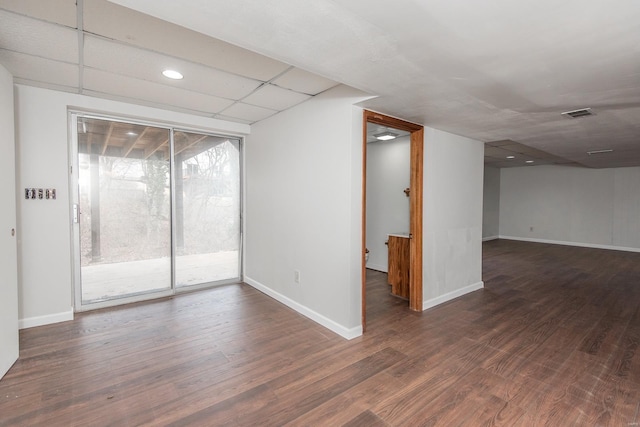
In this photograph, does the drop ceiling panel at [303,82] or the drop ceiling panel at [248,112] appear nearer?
the drop ceiling panel at [303,82]

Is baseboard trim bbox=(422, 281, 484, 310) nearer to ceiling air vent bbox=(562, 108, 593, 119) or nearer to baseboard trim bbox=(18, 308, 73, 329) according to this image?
ceiling air vent bbox=(562, 108, 593, 119)

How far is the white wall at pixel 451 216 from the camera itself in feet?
12.5

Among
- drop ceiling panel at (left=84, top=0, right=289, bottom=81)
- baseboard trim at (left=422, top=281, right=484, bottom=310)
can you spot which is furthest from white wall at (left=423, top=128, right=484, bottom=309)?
drop ceiling panel at (left=84, top=0, right=289, bottom=81)

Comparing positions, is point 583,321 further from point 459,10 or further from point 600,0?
point 459,10

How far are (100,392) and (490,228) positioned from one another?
35.0ft

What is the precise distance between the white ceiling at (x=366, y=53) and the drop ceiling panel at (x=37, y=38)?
0.5 inches

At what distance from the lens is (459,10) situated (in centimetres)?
145

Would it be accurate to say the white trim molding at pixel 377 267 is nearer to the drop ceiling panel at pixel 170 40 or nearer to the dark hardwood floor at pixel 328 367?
the dark hardwood floor at pixel 328 367

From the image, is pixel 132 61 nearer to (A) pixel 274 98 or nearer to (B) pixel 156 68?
(B) pixel 156 68

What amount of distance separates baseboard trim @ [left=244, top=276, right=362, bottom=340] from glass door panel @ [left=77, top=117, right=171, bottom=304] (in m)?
1.34

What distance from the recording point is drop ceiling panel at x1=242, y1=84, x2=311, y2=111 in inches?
122

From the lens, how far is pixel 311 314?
3.39 metres

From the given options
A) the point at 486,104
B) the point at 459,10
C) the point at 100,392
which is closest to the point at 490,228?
the point at 486,104

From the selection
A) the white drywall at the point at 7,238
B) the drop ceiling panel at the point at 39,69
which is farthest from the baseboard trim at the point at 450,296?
the drop ceiling panel at the point at 39,69
